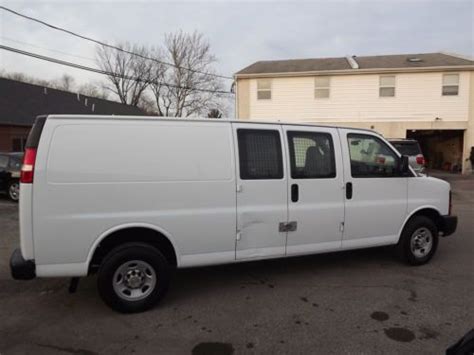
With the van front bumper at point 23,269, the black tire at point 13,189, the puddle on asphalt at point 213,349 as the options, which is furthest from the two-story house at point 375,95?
the puddle on asphalt at point 213,349

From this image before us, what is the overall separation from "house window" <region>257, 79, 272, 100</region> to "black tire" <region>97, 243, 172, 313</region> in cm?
1796

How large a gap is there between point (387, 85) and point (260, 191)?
1820 centimetres

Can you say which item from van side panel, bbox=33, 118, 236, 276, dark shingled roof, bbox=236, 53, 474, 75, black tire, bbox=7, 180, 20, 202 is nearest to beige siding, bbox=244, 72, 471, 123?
dark shingled roof, bbox=236, 53, 474, 75

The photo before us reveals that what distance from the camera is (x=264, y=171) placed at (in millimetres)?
4539

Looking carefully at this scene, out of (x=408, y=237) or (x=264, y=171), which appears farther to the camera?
(x=408, y=237)

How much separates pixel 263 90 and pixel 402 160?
16.5m

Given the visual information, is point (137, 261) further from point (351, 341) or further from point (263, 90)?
point (263, 90)

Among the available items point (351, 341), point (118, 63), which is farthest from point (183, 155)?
point (118, 63)

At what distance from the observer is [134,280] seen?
406 cm

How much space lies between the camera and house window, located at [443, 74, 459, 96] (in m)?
19.9

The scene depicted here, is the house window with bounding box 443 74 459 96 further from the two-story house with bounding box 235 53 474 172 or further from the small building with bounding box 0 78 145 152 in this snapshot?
the small building with bounding box 0 78 145 152

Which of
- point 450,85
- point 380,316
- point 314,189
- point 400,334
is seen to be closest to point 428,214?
point 314,189

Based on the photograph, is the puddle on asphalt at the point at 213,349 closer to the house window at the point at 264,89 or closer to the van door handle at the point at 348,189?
the van door handle at the point at 348,189

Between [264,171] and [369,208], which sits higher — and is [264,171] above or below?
above
